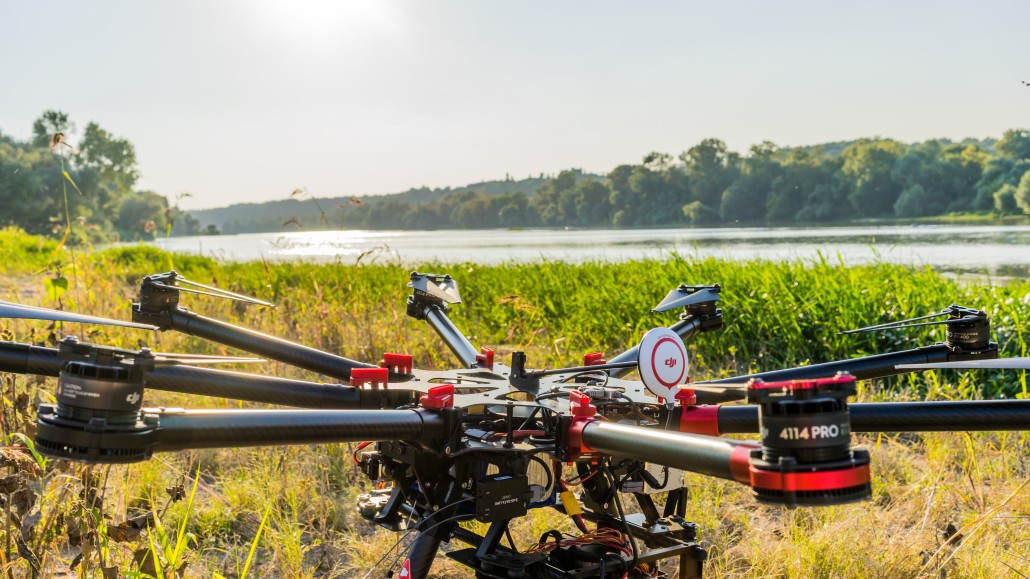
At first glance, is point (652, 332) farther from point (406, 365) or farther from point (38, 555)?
point (38, 555)

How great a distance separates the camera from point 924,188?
1228 inches

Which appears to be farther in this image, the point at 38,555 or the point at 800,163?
the point at 800,163

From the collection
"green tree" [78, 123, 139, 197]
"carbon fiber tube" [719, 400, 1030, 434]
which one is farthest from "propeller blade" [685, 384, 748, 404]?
"green tree" [78, 123, 139, 197]

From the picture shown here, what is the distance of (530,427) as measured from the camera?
1.95 metres

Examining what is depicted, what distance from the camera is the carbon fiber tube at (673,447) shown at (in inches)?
51.7

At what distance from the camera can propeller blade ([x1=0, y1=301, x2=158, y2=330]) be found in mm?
1604

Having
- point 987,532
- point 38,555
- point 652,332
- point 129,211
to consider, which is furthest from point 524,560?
point 129,211

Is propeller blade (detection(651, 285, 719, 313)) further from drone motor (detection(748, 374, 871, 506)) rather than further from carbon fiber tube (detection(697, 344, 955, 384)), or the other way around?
drone motor (detection(748, 374, 871, 506))

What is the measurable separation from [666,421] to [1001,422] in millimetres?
688

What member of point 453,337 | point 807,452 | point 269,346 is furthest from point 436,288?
point 807,452

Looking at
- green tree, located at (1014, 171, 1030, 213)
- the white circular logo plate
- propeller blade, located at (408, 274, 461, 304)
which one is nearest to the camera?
the white circular logo plate

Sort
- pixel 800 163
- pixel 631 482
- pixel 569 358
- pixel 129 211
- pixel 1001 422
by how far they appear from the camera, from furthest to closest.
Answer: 1. pixel 129 211
2. pixel 800 163
3. pixel 569 358
4. pixel 631 482
5. pixel 1001 422

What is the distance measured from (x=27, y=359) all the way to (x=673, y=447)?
155cm

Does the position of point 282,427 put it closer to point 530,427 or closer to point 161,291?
point 530,427
